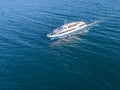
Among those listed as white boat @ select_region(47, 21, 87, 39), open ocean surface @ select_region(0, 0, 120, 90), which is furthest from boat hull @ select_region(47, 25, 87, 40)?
open ocean surface @ select_region(0, 0, 120, 90)

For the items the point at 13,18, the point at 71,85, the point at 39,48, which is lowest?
the point at 71,85

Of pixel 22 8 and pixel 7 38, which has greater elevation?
pixel 22 8

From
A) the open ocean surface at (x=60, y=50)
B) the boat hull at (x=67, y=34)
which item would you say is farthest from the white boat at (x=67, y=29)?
the open ocean surface at (x=60, y=50)

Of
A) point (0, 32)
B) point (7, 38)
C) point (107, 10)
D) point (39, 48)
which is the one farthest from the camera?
point (107, 10)

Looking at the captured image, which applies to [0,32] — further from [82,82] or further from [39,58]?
[82,82]

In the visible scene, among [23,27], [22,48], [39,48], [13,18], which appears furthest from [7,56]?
[13,18]

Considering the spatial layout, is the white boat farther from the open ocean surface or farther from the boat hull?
the open ocean surface

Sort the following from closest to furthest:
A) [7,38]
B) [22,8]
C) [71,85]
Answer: [71,85], [7,38], [22,8]

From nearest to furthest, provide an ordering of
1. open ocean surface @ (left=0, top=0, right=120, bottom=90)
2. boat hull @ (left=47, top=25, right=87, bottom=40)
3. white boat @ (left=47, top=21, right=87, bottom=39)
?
open ocean surface @ (left=0, top=0, right=120, bottom=90) < boat hull @ (left=47, top=25, right=87, bottom=40) < white boat @ (left=47, top=21, right=87, bottom=39)
